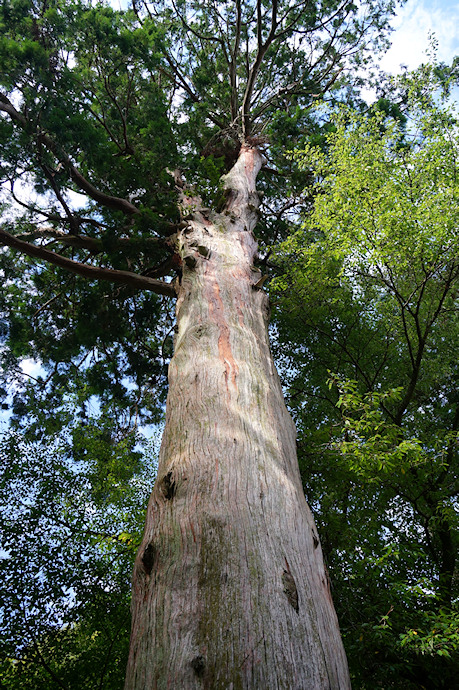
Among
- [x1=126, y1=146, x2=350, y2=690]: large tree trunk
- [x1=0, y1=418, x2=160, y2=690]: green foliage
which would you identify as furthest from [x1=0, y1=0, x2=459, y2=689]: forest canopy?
[x1=126, y1=146, x2=350, y2=690]: large tree trunk

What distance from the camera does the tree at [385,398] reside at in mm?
3974

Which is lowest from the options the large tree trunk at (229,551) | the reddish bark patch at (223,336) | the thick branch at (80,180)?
the large tree trunk at (229,551)

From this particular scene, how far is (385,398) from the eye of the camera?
16.9 feet

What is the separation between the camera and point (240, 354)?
8.71 feet

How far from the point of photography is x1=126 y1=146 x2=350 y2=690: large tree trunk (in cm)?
120

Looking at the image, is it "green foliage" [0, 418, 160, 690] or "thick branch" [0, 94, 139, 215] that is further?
"thick branch" [0, 94, 139, 215]

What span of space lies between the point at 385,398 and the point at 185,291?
2975 mm

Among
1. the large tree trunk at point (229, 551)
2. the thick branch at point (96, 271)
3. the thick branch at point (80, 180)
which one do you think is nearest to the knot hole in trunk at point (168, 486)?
the large tree trunk at point (229, 551)

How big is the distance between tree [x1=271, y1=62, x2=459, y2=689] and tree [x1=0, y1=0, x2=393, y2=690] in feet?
4.56

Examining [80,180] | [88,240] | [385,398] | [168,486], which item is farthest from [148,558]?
[80,180]

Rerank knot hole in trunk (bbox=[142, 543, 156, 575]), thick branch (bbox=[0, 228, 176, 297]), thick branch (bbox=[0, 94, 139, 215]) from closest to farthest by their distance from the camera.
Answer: knot hole in trunk (bbox=[142, 543, 156, 575]) < thick branch (bbox=[0, 228, 176, 297]) < thick branch (bbox=[0, 94, 139, 215])

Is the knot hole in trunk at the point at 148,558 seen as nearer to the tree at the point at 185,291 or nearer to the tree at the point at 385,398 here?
the tree at the point at 185,291

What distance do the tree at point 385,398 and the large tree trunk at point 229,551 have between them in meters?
1.70

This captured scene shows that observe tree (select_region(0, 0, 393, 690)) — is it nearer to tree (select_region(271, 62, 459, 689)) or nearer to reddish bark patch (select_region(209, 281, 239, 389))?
reddish bark patch (select_region(209, 281, 239, 389))
